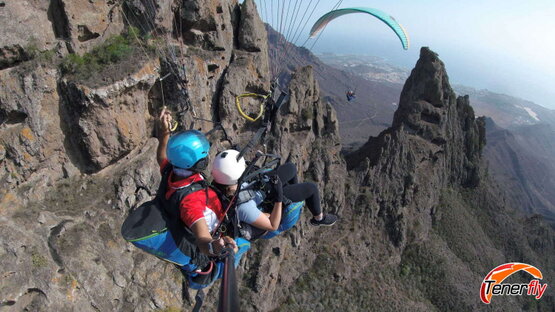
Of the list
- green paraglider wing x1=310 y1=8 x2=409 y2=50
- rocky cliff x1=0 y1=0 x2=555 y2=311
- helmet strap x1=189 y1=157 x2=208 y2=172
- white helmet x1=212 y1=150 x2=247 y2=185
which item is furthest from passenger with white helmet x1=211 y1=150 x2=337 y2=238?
green paraglider wing x1=310 y1=8 x2=409 y2=50

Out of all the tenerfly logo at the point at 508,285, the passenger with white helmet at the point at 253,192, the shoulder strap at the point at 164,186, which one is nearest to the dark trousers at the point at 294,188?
the passenger with white helmet at the point at 253,192

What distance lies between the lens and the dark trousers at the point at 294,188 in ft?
24.3

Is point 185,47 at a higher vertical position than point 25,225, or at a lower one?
higher

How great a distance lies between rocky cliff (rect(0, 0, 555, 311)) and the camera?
15000 mm

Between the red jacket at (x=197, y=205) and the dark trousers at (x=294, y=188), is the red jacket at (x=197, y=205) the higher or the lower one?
the higher one

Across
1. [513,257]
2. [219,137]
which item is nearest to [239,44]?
→ [219,137]

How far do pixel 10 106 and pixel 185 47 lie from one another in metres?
10.7

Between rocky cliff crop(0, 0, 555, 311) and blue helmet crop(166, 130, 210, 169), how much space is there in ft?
12.7

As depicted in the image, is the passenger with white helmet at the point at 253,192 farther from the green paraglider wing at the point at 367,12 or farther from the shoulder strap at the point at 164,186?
the green paraglider wing at the point at 367,12

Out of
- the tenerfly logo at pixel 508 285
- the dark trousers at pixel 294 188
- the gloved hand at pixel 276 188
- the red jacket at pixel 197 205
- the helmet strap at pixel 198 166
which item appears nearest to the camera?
the red jacket at pixel 197 205

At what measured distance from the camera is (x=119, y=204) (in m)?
18.6

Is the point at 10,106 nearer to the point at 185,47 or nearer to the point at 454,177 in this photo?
the point at 185,47

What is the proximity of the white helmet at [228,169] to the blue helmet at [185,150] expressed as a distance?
0.36 m

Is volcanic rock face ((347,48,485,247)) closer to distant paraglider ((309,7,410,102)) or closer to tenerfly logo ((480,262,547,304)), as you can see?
tenerfly logo ((480,262,547,304))
